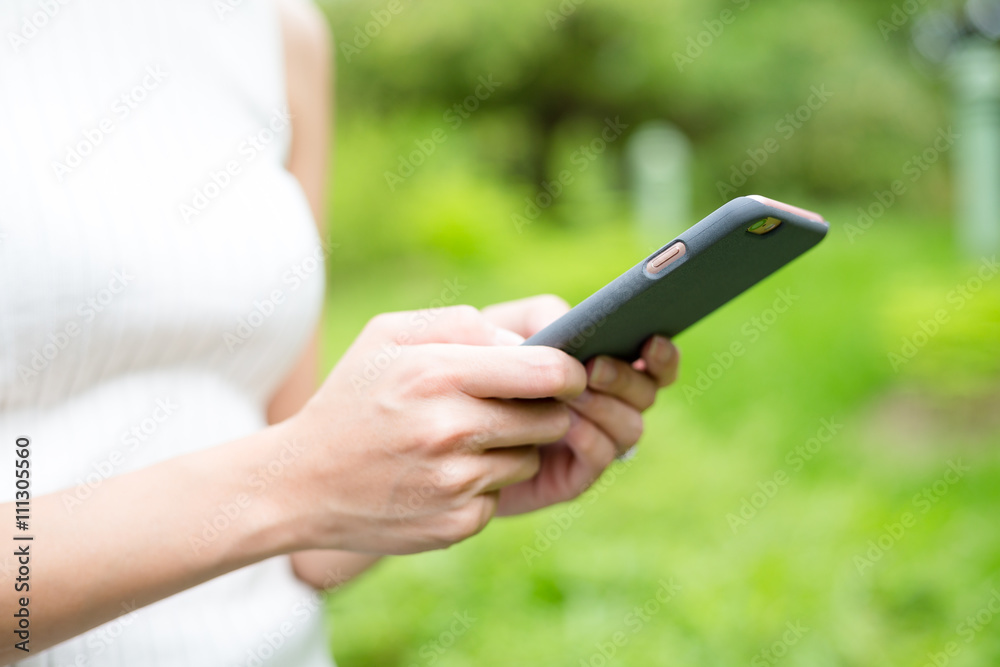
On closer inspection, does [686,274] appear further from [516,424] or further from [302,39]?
[302,39]

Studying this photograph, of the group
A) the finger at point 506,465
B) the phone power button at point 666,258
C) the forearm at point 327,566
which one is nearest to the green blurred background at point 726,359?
the forearm at point 327,566

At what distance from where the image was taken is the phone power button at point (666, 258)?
0.77 meters

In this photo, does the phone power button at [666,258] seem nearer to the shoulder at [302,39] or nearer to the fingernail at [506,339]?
the fingernail at [506,339]

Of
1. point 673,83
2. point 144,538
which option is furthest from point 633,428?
point 673,83

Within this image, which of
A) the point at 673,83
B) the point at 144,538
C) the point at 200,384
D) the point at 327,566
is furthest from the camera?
the point at 673,83

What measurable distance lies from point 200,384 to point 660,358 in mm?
603

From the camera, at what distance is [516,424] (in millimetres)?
842

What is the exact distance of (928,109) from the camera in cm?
1053

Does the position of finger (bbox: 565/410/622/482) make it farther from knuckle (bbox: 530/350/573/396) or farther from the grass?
the grass

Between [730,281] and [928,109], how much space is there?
11461 millimetres

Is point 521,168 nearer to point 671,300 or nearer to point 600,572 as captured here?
point 600,572

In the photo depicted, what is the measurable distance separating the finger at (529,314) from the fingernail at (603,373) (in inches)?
3.9

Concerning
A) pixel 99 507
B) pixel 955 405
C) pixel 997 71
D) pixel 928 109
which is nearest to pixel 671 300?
pixel 99 507

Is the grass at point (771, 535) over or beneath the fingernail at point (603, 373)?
beneath
